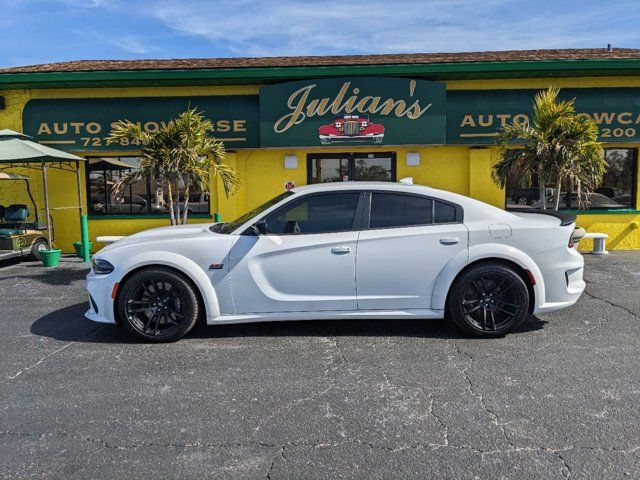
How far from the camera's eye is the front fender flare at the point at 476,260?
15.2 ft

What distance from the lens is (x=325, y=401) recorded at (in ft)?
11.3

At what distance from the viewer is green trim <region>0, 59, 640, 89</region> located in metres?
9.54

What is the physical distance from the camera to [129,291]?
4.61 meters

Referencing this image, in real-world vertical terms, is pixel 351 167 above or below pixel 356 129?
below

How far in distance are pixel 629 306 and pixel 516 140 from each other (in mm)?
4770

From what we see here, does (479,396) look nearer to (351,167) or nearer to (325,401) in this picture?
(325,401)

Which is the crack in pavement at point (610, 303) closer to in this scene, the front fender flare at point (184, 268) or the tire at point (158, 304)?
the front fender flare at point (184, 268)

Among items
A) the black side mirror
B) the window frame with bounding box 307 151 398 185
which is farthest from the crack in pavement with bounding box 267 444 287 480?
the window frame with bounding box 307 151 398 185

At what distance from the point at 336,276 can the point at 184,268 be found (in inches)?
57.5

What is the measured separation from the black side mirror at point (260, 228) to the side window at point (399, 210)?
1.04 meters

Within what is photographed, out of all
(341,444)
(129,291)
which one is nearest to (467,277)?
(341,444)

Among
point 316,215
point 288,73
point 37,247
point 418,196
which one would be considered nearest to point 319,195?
point 316,215

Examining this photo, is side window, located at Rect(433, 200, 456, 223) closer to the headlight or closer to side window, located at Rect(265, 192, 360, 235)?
side window, located at Rect(265, 192, 360, 235)

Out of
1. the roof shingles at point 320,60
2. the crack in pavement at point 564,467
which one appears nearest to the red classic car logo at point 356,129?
the roof shingles at point 320,60
